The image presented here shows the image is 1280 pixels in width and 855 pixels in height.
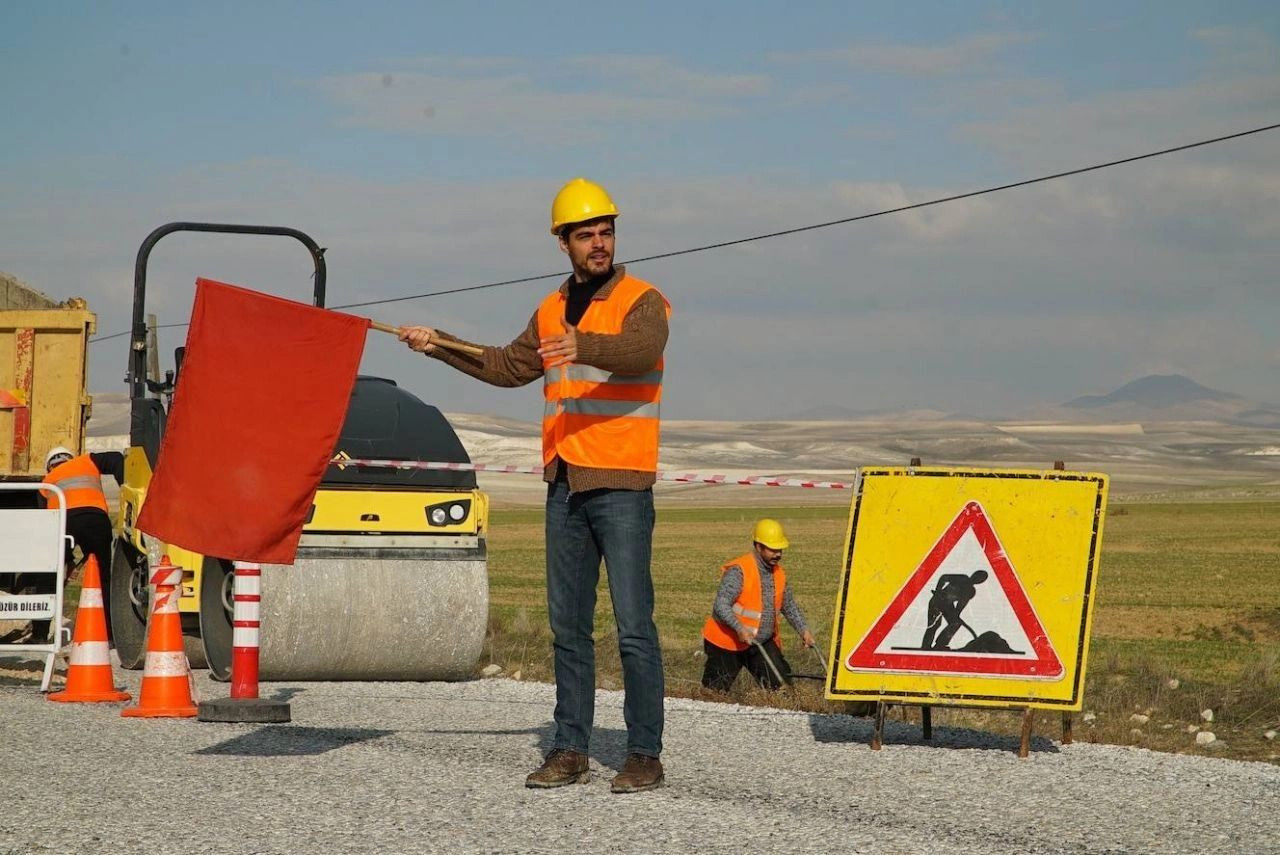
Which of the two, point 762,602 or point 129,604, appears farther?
point 129,604

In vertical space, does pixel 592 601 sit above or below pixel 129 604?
above

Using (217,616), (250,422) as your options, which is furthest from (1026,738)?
(217,616)

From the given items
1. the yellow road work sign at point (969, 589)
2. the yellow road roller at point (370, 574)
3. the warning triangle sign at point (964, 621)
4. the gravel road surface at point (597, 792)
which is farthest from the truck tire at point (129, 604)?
the warning triangle sign at point (964, 621)

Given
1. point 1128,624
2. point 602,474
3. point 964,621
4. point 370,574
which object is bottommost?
point 1128,624

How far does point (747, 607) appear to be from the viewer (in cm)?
1173

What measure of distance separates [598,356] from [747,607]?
5.22 metres

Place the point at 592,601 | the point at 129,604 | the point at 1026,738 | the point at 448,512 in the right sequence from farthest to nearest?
the point at 129,604 → the point at 448,512 → the point at 1026,738 → the point at 592,601

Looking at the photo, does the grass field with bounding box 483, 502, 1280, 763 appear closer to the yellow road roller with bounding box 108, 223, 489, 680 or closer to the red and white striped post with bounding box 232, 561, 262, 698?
the yellow road roller with bounding box 108, 223, 489, 680

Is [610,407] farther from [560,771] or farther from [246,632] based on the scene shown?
[246,632]

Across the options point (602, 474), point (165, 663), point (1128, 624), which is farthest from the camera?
point (1128, 624)

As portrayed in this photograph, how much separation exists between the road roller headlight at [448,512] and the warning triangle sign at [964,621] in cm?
406

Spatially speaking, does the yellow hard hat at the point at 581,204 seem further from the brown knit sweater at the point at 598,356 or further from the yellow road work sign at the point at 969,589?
the yellow road work sign at the point at 969,589

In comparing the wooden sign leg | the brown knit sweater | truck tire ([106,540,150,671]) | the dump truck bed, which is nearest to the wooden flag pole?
the brown knit sweater

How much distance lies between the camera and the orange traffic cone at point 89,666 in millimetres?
10742
